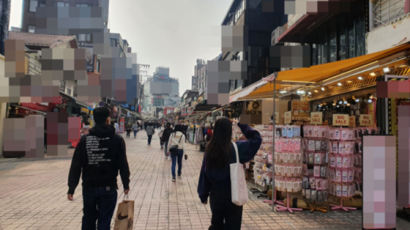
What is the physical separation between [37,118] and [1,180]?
5469mm

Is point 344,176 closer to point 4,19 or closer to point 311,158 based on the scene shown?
point 311,158

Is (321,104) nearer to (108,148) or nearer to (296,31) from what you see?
(296,31)

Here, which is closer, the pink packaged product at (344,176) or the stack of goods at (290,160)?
the pink packaged product at (344,176)

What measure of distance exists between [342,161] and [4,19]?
57.3 ft

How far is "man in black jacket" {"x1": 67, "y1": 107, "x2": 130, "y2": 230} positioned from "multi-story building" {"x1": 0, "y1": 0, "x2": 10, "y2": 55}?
15.3 m

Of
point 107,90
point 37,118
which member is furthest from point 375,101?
point 107,90

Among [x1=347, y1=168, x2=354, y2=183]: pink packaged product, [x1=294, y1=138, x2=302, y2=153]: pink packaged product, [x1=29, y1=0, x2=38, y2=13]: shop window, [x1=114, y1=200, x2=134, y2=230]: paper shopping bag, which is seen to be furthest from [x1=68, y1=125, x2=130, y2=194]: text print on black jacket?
[x1=29, y1=0, x2=38, y2=13]: shop window

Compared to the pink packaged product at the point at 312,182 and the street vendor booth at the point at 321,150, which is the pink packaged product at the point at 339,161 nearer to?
the street vendor booth at the point at 321,150

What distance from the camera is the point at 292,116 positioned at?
6.36m

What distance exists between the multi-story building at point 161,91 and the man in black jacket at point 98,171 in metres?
153

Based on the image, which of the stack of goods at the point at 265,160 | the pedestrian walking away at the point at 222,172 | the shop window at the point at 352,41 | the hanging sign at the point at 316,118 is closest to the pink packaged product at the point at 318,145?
the hanging sign at the point at 316,118

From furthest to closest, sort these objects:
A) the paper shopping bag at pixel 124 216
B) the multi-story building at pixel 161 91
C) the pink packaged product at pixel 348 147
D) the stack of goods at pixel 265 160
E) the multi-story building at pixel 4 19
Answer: the multi-story building at pixel 161 91
the multi-story building at pixel 4 19
the stack of goods at pixel 265 160
the pink packaged product at pixel 348 147
the paper shopping bag at pixel 124 216

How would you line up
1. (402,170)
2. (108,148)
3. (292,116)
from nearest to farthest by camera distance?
(108,148)
(402,170)
(292,116)

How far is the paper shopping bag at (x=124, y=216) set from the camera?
3.02m
